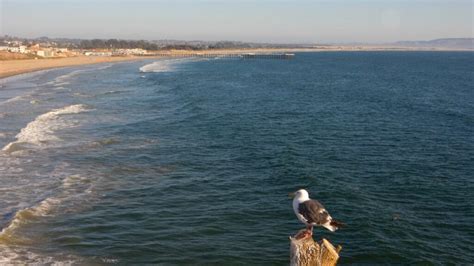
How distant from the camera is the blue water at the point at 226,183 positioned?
636 inches

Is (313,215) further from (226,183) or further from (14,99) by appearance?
(14,99)

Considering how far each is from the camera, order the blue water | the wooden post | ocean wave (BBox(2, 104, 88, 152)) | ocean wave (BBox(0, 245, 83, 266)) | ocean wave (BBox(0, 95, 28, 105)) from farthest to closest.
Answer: ocean wave (BBox(0, 95, 28, 105))
ocean wave (BBox(2, 104, 88, 152))
the blue water
ocean wave (BBox(0, 245, 83, 266))
the wooden post

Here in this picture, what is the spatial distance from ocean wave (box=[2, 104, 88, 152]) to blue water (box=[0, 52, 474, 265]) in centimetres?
13

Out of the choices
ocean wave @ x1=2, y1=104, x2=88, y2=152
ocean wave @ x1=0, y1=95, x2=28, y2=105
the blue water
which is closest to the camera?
the blue water

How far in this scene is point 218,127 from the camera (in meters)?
36.0

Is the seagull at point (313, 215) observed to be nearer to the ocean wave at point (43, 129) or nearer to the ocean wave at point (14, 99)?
the ocean wave at point (43, 129)

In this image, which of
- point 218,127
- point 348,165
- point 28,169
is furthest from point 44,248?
point 218,127

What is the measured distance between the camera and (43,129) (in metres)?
34.9

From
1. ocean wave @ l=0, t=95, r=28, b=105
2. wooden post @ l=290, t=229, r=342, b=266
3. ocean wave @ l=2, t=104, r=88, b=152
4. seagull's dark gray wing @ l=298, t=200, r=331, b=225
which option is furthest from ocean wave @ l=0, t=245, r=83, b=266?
ocean wave @ l=0, t=95, r=28, b=105

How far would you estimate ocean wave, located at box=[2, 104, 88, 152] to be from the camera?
30.4 m

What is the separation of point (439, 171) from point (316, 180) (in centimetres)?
650

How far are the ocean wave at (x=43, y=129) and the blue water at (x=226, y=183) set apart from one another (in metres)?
0.13

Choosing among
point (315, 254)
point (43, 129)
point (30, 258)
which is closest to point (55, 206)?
A: point (30, 258)

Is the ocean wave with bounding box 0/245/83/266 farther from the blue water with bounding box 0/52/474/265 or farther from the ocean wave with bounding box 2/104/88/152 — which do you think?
the ocean wave with bounding box 2/104/88/152
